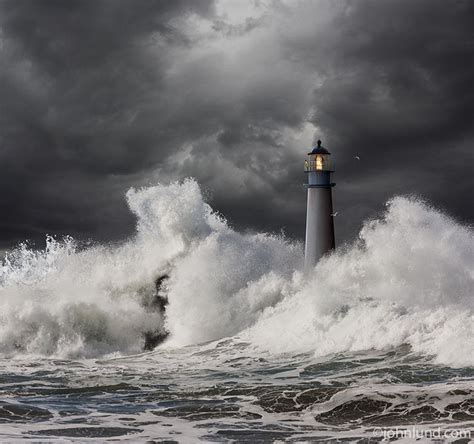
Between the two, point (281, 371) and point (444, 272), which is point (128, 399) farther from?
point (444, 272)

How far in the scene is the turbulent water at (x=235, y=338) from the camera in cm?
1138

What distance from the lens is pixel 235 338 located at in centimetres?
2061

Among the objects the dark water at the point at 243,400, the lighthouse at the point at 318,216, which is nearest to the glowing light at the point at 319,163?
the lighthouse at the point at 318,216

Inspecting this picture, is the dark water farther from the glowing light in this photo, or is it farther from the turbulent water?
the glowing light

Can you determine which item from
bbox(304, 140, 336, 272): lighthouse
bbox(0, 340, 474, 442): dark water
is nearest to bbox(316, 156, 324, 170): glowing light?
bbox(304, 140, 336, 272): lighthouse

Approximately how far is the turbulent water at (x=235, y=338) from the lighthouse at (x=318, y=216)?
54 cm

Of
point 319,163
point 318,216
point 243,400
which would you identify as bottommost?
point 243,400

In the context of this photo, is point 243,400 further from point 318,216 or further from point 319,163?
point 319,163

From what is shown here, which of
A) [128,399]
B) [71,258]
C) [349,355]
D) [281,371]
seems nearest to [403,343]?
[349,355]

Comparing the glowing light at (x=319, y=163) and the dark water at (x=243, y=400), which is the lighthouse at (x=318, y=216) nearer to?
the glowing light at (x=319, y=163)

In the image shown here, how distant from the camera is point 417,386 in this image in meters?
12.9

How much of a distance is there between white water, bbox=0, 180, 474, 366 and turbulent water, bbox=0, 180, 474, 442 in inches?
1.8

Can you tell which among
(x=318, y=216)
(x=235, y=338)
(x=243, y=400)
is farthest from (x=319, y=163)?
(x=243, y=400)

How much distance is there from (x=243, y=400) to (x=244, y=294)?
33.5ft
